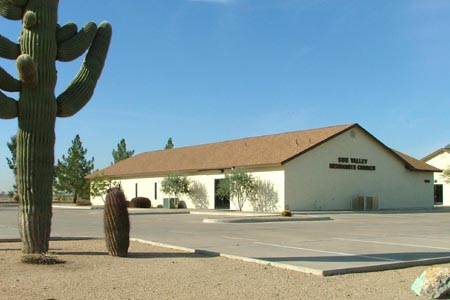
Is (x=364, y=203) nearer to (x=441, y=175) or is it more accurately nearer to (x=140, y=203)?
(x=140, y=203)

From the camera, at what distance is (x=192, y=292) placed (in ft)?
26.7

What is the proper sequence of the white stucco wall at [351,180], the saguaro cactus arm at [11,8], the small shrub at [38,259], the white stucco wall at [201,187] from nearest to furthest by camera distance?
1. the small shrub at [38,259]
2. the saguaro cactus arm at [11,8]
3. the white stucco wall at [201,187]
4. the white stucco wall at [351,180]

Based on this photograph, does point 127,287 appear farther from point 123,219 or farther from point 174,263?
point 123,219

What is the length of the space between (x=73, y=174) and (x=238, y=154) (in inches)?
1156

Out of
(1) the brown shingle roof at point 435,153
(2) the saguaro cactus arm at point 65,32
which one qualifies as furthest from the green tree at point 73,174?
(2) the saguaro cactus arm at point 65,32

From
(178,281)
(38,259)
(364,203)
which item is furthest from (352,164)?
(178,281)

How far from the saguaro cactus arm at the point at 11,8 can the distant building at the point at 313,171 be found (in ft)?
83.7

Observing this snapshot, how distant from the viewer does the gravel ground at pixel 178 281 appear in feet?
26.2

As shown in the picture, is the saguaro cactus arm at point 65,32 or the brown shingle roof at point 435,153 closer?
the saguaro cactus arm at point 65,32

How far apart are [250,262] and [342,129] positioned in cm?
3032

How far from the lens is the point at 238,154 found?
4259cm

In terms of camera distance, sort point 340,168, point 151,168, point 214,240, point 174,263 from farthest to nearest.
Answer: point 151,168 → point 340,168 → point 214,240 → point 174,263

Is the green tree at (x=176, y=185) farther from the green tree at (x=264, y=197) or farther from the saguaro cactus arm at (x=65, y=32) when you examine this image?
the saguaro cactus arm at (x=65, y=32)

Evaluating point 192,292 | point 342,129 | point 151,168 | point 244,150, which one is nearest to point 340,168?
point 342,129
